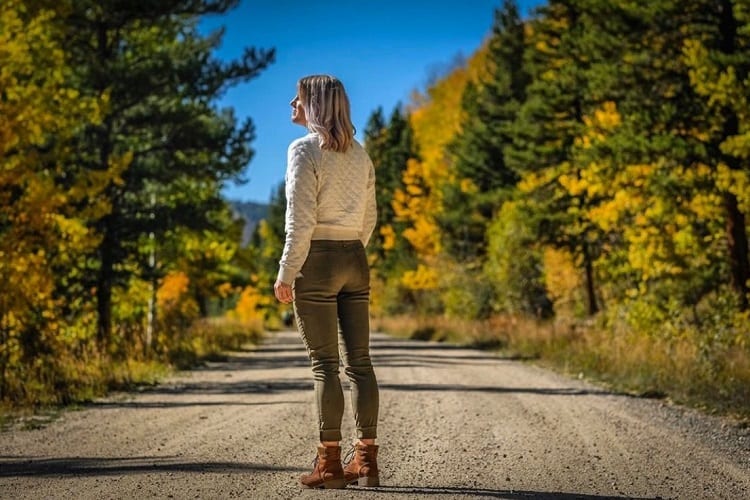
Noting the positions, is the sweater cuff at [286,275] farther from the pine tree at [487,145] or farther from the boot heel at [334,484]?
the pine tree at [487,145]

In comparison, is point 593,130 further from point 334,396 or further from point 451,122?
point 451,122

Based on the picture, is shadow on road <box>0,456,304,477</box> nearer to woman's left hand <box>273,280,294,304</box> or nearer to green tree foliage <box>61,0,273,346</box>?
woman's left hand <box>273,280,294,304</box>

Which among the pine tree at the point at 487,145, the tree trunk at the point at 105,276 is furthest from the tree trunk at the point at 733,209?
the pine tree at the point at 487,145

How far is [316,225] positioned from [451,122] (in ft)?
240

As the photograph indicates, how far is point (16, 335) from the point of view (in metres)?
12.2

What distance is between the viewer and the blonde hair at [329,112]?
16.0ft

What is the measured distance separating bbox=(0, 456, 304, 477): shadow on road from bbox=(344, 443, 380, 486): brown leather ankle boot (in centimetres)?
59

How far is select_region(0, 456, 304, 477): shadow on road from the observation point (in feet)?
17.7

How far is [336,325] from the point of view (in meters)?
4.95

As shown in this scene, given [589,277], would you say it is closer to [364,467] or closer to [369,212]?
[369,212]

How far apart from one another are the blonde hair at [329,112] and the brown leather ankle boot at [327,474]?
172 cm

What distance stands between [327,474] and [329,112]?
Result: 2051 millimetres

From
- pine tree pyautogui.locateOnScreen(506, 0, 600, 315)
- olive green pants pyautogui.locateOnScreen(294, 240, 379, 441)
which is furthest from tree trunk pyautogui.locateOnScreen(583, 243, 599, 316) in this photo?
olive green pants pyautogui.locateOnScreen(294, 240, 379, 441)

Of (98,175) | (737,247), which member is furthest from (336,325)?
(737,247)
